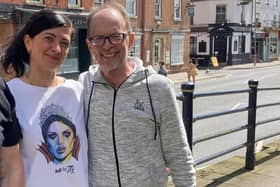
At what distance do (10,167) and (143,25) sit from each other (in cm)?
2809

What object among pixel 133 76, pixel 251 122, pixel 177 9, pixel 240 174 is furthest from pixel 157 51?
pixel 133 76

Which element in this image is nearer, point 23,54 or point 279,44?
point 23,54

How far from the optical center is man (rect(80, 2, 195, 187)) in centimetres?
219

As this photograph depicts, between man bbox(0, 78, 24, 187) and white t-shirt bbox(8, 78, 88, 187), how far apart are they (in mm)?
99

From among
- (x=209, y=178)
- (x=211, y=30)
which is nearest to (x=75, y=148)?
(x=209, y=178)

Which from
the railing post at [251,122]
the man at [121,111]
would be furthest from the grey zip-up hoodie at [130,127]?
the railing post at [251,122]

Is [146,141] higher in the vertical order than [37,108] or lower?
lower

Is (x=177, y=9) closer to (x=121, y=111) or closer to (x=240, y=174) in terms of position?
(x=240, y=174)

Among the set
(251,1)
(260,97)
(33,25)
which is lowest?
(260,97)

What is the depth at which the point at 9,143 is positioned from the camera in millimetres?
1881

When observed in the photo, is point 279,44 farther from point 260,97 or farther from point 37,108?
point 37,108

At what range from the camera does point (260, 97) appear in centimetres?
1634

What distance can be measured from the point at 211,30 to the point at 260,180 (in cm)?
4077

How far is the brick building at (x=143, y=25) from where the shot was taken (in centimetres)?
1958
